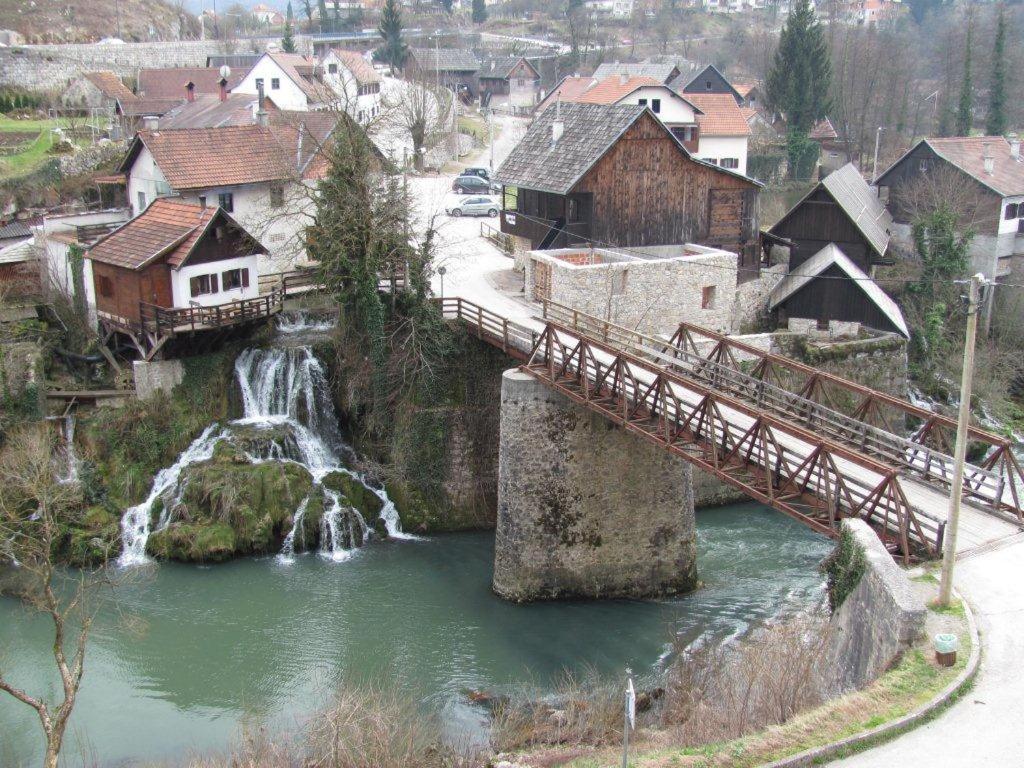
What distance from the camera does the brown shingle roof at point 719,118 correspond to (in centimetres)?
5750

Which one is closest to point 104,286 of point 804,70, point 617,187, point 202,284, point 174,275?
point 174,275

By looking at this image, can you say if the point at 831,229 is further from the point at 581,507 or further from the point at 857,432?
the point at 857,432

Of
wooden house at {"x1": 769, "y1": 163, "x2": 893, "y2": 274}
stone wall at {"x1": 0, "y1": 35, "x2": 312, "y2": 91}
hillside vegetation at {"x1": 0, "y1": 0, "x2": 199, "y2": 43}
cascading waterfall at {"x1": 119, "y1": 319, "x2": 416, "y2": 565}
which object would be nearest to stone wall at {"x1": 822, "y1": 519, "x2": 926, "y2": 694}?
cascading waterfall at {"x1": 119, "y1": 319, "x2": 416, "y2": 565}

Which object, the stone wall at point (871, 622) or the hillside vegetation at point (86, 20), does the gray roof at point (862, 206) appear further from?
the hillside vegetation at point (86, 20)

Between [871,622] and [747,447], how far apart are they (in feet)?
23.6

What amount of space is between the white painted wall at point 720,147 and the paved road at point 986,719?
1720 inches

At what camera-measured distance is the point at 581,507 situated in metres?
26.9

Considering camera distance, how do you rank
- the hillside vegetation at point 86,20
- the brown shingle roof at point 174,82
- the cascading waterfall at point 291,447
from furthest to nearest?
the hillside vegetation at point 86,20
the brown shingle roof at point 174,82
the cascading waterfall at point 291,447

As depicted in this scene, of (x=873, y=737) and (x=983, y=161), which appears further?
(x=983, y=161)

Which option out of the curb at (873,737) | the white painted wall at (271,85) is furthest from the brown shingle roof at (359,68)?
the curb at (873,737)

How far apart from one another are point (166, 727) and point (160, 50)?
236 feet

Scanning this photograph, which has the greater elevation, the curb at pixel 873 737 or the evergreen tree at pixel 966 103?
the evergreen tree at pixel 966 103

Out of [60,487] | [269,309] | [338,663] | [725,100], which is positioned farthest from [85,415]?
[725,100]

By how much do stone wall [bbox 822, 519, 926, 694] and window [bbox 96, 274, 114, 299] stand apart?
2378cm
